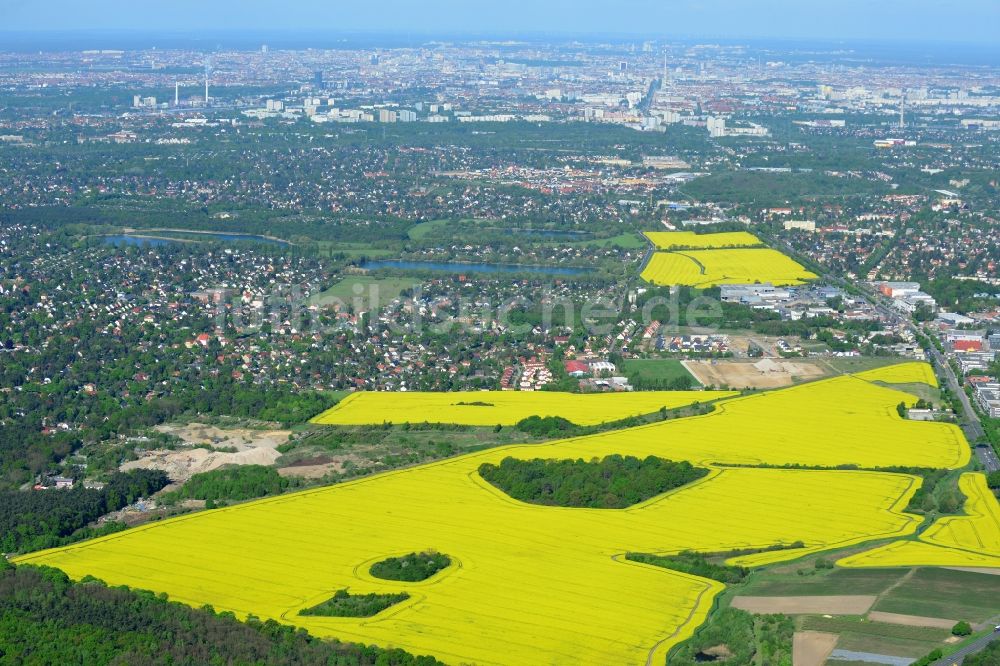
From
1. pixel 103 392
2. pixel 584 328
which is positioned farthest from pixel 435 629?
pixel 584 328

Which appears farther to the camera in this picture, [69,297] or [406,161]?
[406,161]

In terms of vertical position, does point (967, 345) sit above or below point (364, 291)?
above

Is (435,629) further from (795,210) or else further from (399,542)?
(795,210)

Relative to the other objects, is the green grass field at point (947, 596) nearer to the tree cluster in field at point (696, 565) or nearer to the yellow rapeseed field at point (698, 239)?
the tree cluster in field at point (696, 565)

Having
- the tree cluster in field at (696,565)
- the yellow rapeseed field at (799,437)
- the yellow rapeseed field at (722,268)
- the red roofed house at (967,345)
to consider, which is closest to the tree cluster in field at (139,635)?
the tree cluster in field at (696,565)

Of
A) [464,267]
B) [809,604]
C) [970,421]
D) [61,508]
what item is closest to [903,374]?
[970,421]

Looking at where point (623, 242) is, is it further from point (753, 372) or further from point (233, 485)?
point (233, 485)
